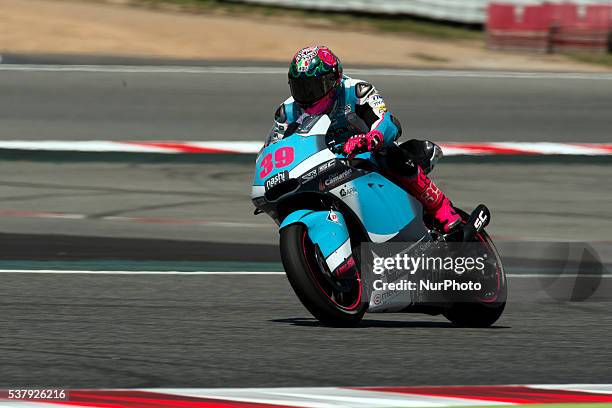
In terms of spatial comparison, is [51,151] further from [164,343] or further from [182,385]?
[182,385]

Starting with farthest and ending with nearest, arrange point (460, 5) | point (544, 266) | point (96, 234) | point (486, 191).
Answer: point (460, 5)
point (486, 191)
point (96, 234)
point (544, 266)

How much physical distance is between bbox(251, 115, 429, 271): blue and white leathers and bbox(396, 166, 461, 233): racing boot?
0.18 ft

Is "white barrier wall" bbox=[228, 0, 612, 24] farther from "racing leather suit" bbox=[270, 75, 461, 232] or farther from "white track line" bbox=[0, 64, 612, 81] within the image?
"racing leather suit" bbox=[270, 75, 461, 232]

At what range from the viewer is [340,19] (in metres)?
24.7

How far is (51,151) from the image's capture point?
44.2 ft

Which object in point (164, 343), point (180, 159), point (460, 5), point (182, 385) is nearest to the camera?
point (182, 385)

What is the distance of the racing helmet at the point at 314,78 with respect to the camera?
6621 millimetres

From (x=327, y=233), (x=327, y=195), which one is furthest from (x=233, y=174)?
(x=327, y=233)

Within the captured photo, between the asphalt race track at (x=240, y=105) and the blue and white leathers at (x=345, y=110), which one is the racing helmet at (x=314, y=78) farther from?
the asphalt race track at (x=240, y=105)

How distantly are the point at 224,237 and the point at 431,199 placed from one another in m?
3.59

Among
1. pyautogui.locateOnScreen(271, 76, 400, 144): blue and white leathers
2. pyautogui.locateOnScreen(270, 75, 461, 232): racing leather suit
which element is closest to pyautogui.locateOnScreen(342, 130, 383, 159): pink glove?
pyautogui.locateOnScreen(270, 75, 461, 232): racing leather suit

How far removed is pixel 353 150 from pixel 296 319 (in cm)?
107

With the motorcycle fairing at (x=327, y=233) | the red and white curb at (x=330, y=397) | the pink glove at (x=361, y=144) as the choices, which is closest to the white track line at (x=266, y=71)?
the pink glove at (x=361, y=144)

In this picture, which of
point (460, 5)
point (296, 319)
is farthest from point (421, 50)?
point (296, 319)
